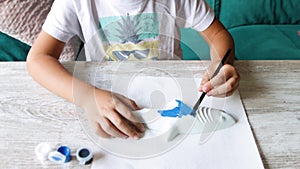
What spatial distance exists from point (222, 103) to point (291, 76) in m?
0.17

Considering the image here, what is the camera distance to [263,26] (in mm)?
1392

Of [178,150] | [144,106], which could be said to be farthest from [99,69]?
[178,150]

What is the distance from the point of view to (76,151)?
20.0 inches

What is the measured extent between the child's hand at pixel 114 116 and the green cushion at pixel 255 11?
0.95 metres

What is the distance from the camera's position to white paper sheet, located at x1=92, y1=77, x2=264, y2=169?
487mm

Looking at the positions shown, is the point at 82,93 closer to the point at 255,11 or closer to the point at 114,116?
the point at 114,116

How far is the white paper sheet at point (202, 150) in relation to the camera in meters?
0.49

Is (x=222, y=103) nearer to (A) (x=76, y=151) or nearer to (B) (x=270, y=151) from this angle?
(B) (x=270, y=151)

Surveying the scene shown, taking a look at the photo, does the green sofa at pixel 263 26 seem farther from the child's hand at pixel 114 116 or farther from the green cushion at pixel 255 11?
the child's hand at pixel 114 116

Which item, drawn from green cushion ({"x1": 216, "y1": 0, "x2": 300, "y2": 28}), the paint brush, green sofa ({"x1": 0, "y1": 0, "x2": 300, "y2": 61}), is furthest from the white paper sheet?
green cushion ({"x1": 216, "y1": 0, "x2": 300, "y2": 28})

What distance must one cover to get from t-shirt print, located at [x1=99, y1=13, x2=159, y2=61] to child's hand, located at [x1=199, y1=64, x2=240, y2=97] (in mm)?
119

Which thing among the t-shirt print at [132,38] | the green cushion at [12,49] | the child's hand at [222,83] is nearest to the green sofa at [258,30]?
the green cushion at [12,49]

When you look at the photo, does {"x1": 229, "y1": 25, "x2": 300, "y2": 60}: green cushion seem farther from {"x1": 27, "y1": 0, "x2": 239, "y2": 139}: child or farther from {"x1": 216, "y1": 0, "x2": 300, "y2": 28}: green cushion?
{"x1": 27, "y1": 0, "x2": 239, "y2": 139}: child

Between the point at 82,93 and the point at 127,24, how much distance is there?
0.17 metres
